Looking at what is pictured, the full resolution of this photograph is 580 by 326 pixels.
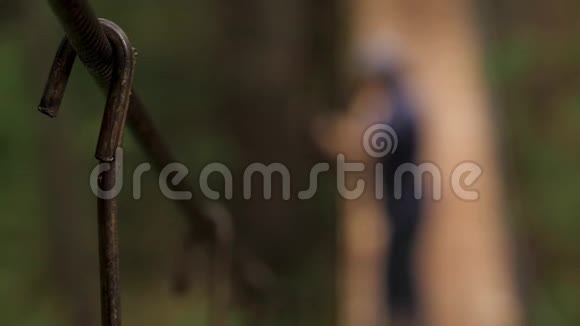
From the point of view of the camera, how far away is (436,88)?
1121 millimetres

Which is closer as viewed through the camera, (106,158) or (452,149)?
(106,158)

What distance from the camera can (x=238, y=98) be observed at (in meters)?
1.21

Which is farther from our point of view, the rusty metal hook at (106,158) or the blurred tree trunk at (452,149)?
the blurred tree trunk at (452,149)

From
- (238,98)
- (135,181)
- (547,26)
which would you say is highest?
(547,26)

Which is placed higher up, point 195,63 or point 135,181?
point 195,63

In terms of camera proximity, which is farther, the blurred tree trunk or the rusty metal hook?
the blurred tree trunk

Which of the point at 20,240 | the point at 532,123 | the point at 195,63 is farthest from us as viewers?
the point at 532,123

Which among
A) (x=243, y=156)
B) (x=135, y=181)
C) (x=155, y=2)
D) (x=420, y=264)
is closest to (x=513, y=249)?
(x=420, y=264)

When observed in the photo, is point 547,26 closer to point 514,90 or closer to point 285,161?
point 514,90

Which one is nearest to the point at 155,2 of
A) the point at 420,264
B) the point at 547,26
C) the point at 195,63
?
the point at 195,63

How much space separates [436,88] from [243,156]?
0.35 m

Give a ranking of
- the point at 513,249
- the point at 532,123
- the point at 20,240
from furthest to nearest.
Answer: the point at 532,123, the point at 513,249, the point at 20,240

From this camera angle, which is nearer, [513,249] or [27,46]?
[27,46]

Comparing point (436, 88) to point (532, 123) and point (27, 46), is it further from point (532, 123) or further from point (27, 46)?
point (27, 46)
